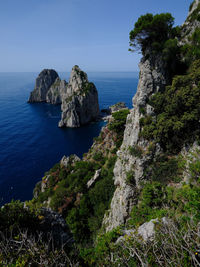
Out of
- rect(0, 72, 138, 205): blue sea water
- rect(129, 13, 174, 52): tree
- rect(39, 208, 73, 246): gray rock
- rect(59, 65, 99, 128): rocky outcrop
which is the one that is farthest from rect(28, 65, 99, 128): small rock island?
rect(39, 208, 73, 246): gray rock

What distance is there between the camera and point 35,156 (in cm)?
6488

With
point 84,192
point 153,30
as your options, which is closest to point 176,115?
point 153,30

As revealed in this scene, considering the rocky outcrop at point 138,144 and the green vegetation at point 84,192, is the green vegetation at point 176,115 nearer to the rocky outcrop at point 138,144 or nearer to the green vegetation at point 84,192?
the rocky outcrop at point 138,144

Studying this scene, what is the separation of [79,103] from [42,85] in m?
81.9

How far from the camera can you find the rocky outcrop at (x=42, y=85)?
157000 millimetres

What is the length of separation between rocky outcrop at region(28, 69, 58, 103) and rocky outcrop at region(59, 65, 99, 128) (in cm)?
6423

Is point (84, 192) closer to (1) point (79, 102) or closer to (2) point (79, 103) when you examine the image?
(2) point (79, 103)

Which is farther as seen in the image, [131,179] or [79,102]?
[79,102]

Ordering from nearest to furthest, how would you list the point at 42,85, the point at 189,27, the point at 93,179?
the point at 189,27 < the point at 93,179 < the point at 42,85

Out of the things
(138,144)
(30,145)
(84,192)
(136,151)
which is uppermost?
(138,144)

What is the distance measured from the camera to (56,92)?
150625 mm

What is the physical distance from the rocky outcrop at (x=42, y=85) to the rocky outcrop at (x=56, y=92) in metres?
7.77

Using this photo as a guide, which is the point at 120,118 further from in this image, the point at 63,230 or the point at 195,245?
the point at 195,245

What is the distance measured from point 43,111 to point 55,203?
110 m
